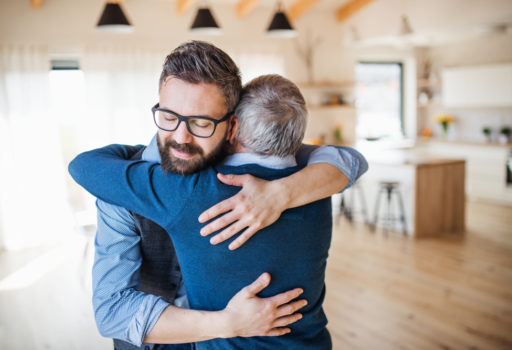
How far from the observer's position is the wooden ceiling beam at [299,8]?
7052 millimetres

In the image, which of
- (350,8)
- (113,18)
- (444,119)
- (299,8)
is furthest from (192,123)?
(444,119)

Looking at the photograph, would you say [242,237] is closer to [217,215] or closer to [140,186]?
[217,215]

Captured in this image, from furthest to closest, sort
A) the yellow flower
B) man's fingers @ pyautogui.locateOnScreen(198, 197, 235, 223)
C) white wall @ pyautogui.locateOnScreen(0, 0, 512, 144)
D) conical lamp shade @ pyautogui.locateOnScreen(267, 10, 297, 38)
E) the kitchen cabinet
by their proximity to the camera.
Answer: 1. the yellow flower
2. the kitchen cabinet
3. white wall @ pyautogui.locateOnScreen(0, 0, 512, 144)
4. conical lamp shade @ pyautogui.locateOnScreen(267, 10, 297, 38)
5. man's fingers @ pyautogui.locateOnScreen(198, 197, 235, 223)

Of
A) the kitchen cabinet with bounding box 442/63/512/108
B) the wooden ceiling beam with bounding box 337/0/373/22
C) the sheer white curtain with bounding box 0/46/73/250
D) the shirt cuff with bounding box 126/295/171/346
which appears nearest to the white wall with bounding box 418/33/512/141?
the kitchen cabinet with bounding box 442/63/512/108

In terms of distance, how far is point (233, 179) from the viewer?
1.07 meters

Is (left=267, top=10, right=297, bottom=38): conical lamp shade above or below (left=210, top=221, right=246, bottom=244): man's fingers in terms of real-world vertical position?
above

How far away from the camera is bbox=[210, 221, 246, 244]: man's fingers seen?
40.8 inches

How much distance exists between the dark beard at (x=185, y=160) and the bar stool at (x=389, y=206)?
471 cm

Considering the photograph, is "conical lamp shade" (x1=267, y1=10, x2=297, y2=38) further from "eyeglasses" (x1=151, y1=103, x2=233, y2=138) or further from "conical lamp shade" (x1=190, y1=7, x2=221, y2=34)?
"eyeglasses" (x1=151, y1=103, x2=233, y2=138)

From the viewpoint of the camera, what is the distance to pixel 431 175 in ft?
18.2

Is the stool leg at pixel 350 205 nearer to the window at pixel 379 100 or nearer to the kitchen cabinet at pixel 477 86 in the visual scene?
the window at pixel 379 100

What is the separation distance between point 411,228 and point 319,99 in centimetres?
332

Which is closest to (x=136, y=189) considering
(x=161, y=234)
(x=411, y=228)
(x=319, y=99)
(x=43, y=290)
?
(x=161, y=234)

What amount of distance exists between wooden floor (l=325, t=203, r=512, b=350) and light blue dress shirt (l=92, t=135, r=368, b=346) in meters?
2.33
